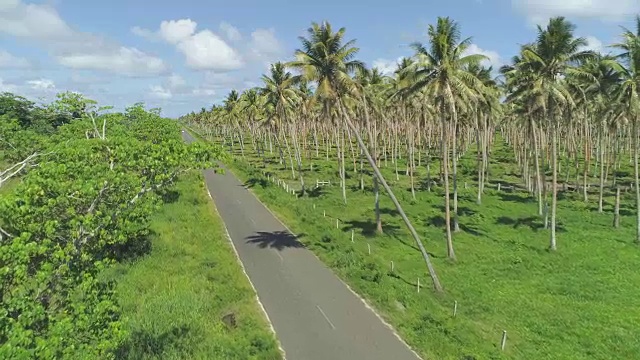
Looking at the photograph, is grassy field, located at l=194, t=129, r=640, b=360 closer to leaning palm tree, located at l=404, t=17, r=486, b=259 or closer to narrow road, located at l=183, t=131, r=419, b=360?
narrow road, located at l=183, t=131, r=419, b=360

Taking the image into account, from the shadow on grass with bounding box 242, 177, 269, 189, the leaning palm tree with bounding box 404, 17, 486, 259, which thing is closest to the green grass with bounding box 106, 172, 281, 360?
the leaning palm tree with bounding box 404, 17, 486, 259

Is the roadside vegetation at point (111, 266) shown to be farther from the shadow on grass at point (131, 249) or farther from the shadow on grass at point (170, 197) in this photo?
the shadow on grass at point (170, 197)

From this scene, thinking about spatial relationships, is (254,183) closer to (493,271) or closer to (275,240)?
(275,240)

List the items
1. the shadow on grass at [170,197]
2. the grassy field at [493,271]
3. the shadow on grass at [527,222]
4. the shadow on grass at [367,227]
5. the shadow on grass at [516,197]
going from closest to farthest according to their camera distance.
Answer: the grassy field at [493,271]
the shadow on grass at [367,227]
the shadow on grass at [527,222]
the shadow on grass at [170,197]
the shadow on grass at [516,197]

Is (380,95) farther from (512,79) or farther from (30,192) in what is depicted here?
(30,192)

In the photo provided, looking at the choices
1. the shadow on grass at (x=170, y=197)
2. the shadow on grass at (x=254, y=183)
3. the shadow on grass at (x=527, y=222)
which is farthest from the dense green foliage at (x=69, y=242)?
the shadow on grass at (x=254, y=183)

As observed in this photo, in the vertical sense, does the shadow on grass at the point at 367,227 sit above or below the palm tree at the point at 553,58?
below

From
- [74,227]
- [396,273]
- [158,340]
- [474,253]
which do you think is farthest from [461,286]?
[74,227]
